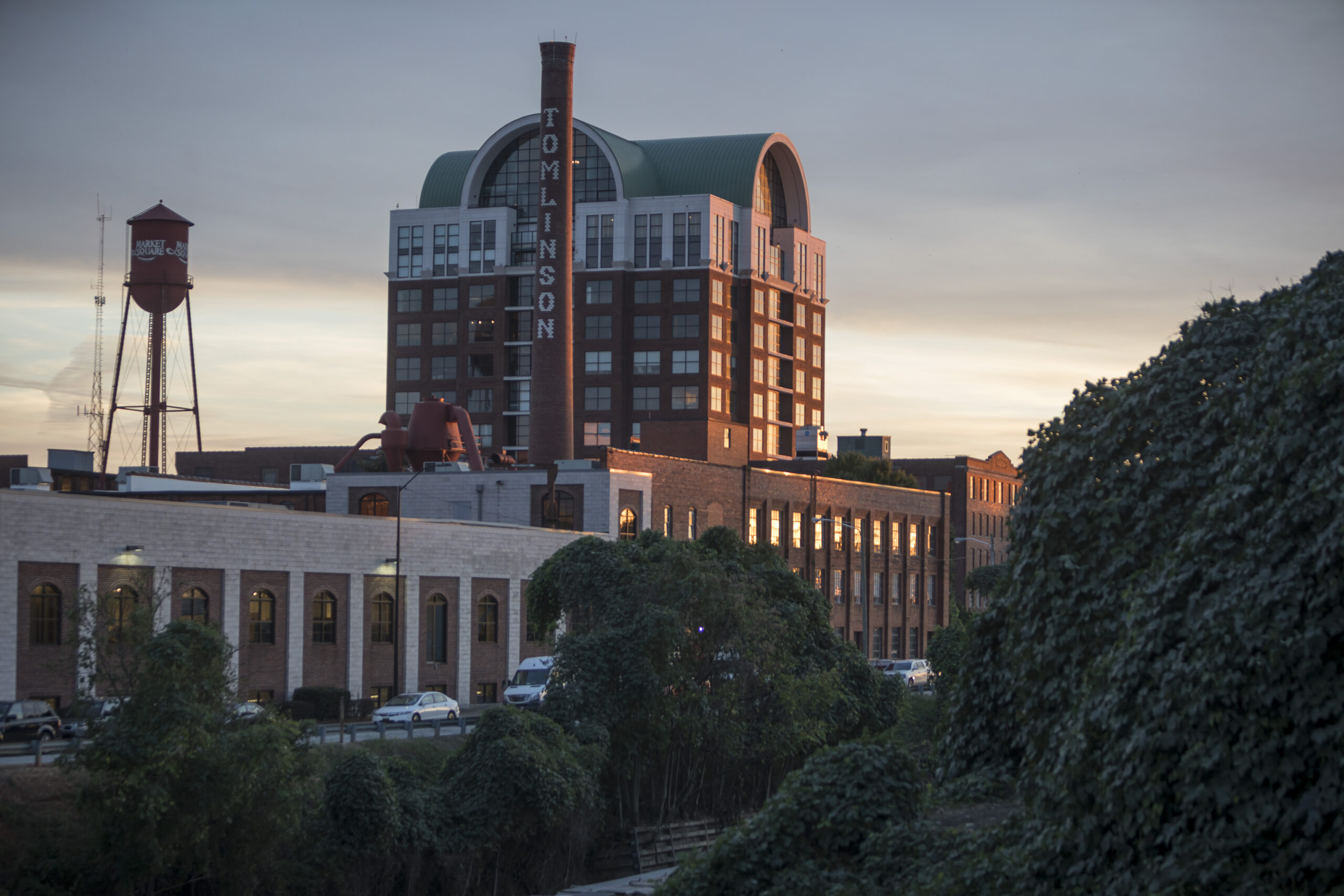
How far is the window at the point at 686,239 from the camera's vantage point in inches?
4956

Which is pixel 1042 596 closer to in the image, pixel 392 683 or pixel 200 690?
pixel 200 690

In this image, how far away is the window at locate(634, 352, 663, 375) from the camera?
414 ft

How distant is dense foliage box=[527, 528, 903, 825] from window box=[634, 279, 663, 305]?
78568 mm

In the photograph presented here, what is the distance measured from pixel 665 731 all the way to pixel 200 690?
16.6 m

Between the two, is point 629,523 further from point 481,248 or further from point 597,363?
point 481,248

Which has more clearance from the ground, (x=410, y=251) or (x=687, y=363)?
(x=410, y=251)

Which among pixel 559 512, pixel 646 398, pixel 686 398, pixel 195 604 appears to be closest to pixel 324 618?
pixel 195 604

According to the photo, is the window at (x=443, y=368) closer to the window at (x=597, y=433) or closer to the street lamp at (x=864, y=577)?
the window at (x=597, y=433)

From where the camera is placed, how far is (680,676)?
44375 mm

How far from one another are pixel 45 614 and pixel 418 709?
1316 cm

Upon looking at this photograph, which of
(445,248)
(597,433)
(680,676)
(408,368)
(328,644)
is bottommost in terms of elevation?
(328,644)

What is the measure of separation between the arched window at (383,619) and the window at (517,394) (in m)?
66.6

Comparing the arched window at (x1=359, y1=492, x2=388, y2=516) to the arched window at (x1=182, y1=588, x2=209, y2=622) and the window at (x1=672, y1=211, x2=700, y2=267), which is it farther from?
the window at (x1=672, y1=211, x2=700, y2=267)

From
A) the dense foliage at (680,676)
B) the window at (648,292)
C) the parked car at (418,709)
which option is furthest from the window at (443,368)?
Answer: the dense foliage at (680,676)
